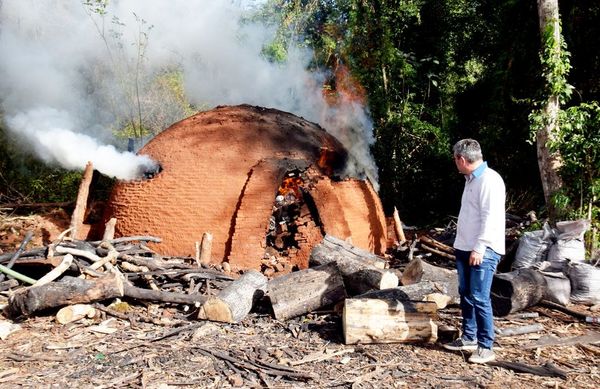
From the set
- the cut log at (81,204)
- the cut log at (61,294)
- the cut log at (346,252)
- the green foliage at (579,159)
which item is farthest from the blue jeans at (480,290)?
the cut log at (81,204)

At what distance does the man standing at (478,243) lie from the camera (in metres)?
3.72

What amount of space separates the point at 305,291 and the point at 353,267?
86 cm

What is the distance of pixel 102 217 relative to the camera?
8.21m

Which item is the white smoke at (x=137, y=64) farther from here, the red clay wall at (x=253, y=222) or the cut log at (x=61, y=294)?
the cut log at (x=61, y=294)

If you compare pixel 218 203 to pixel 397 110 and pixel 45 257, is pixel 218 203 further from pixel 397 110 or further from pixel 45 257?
pixel 397 110

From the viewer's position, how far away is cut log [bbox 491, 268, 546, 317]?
199 inches

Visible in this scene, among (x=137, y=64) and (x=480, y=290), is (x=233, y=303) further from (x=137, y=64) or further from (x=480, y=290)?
(x=137, y=64)

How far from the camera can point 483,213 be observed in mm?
3744

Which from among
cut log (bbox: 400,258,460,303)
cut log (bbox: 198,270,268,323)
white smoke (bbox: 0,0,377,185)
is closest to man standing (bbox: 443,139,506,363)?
cut log (bbox: 400,258,460,303)

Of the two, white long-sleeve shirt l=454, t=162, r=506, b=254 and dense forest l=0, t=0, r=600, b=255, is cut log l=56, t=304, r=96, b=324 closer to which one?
white long-sleeve shirt l=454, t=162, r=506, b=254

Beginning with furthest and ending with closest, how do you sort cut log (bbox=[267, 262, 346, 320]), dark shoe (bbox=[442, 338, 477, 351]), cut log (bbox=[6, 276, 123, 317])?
cut log (bbox=[267, 262, 346, 320])
cut log (bbox=[6, 276, 123, 317])
dark shoe (bbox=[442, 338, 477, 351])

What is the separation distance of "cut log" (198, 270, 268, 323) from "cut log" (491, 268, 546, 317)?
8.73 ft

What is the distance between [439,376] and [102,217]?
6.58 m

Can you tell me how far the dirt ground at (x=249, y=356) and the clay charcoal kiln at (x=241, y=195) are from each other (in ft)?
7.05
